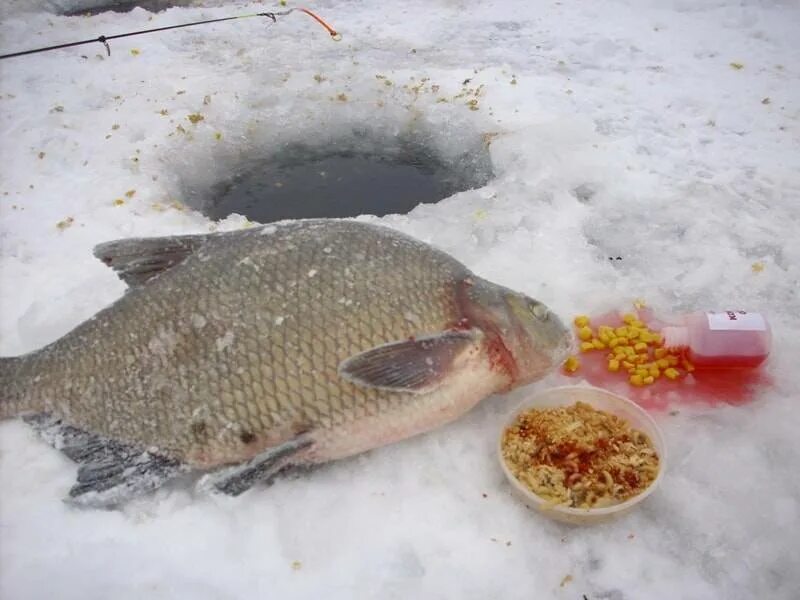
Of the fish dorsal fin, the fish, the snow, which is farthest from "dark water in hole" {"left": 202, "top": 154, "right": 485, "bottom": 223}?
the fish

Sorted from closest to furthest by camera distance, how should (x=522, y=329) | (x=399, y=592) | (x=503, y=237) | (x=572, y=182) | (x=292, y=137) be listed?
(x=399, y=592)
(x=522, y=329)
(x=503, y=237)
(x=572, y=182)
(x=292, y=137)

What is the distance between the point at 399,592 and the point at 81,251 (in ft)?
8.17

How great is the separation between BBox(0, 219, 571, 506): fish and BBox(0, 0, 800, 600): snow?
172mm

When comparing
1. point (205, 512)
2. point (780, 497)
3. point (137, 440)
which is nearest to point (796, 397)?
point (780, 497)

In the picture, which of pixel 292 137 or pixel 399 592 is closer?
pixel 399 592

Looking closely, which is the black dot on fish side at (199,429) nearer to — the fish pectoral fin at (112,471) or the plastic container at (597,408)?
the fish pectoral fin at (112,471)

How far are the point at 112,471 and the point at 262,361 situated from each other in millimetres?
688

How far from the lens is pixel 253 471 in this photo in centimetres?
223

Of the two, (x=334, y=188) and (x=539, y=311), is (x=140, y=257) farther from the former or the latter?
(x=334, y=188)

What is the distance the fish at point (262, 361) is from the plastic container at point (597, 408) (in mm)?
139

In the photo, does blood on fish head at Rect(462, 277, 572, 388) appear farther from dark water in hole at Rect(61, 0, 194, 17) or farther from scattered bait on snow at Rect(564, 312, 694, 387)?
dark water in hole at Rect(61, 0, 194, 17)

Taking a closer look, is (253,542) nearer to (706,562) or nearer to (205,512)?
(205,512)

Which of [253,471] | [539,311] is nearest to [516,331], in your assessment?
[539,311]

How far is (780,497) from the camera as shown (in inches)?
90.6
